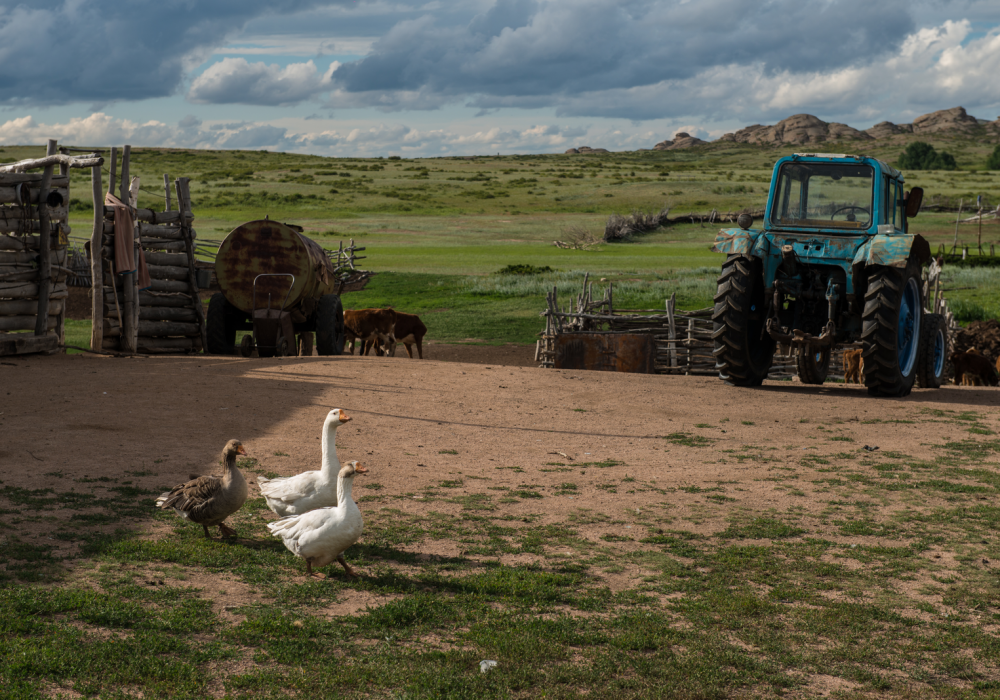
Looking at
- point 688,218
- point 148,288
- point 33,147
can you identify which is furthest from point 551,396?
point 33,147

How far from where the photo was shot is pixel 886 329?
11.5 meters

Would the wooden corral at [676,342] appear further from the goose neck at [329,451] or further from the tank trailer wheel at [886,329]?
the goose neck at [329,451]

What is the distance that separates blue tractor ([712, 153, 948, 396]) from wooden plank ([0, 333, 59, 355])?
10.4m

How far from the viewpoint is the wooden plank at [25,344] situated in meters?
13.0

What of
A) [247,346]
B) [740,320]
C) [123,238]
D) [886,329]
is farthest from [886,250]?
[123,238]

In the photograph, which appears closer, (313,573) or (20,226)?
(313,573)

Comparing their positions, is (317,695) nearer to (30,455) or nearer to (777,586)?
(777,586)

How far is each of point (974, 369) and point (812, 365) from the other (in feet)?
18.8

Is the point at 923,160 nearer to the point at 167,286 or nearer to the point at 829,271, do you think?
the point at 829,271

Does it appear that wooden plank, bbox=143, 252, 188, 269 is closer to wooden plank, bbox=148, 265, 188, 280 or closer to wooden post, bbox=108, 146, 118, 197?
wooden plank, bbox=148, 265, 188, 280

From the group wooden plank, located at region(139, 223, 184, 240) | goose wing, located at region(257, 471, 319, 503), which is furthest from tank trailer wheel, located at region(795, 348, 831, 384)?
wooden plank, located at region(139, 223, 184, 240)

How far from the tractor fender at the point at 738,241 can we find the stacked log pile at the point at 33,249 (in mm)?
9578

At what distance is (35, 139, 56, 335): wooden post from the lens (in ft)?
45.3

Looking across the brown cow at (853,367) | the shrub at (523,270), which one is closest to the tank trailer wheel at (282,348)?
the brown cow at (853,367)
